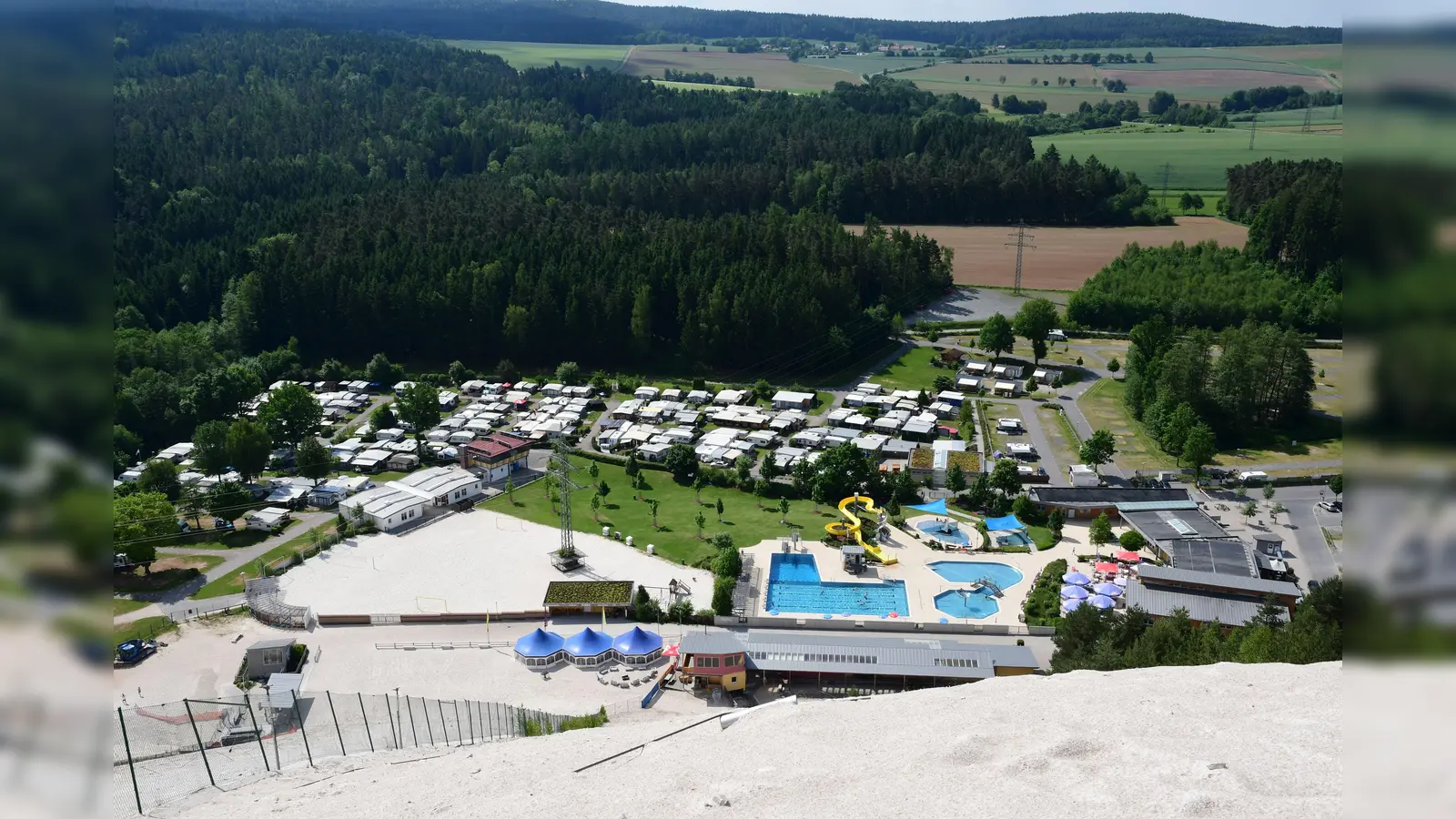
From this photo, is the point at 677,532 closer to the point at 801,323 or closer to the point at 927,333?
the point at 801,323

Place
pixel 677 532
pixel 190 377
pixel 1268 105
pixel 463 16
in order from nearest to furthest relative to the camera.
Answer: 1. pixel 677 532
2. pixel 190 377
3. pixel 1268 105
4. pixel 463 16

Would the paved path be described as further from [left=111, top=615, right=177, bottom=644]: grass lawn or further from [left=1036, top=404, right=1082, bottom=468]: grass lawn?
[left=1036, top=404, right=1082, bottom=468]: grass lawn

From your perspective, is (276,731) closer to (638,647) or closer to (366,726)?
(366,726)

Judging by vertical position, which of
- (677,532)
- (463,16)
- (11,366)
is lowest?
(677,532)

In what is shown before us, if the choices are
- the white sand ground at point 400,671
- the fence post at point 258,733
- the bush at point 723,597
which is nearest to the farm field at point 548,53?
the white sand ground at point 400,671

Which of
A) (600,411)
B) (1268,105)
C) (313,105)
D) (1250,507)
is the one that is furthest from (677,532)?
(1268,105)

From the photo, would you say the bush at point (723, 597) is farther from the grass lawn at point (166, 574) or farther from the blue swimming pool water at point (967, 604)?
the grass lawn at point (166, 574)
